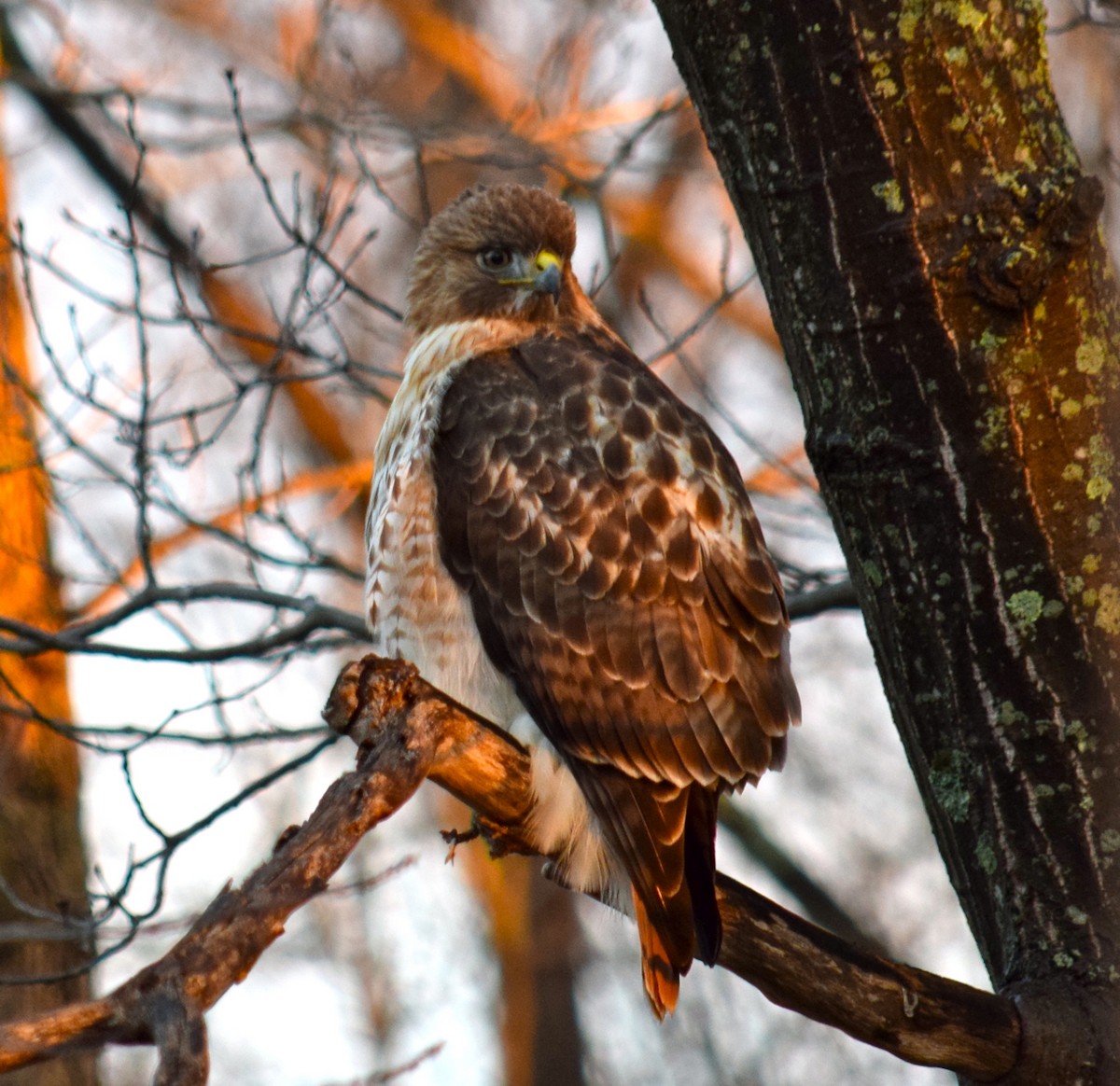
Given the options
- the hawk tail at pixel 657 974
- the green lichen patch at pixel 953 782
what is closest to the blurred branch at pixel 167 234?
the hawk tail at pixel 657 974

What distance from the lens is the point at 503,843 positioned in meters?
3.18

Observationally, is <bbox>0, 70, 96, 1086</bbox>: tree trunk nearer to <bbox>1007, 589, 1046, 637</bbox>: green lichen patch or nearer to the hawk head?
the hawk head

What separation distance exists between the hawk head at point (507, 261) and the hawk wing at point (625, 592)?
0.63 meters

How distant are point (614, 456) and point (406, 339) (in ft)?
4.67

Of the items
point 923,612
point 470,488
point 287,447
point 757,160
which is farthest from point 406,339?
point 287,447

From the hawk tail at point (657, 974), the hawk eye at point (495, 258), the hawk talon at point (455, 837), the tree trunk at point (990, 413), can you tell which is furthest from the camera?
the hawk eye at point (495, 258)

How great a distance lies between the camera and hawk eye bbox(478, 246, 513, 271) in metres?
4.33

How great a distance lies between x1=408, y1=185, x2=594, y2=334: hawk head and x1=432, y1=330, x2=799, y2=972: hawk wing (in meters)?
0.63

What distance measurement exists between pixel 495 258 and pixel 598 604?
1.37 metres

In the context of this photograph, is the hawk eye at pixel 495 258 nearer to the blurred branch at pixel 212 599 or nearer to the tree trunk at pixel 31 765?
the blurred branch at pixel 212 599

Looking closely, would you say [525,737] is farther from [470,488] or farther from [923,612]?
[923,612]

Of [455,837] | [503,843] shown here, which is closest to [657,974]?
[503,843]

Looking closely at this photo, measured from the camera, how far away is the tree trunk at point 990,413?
106 inches

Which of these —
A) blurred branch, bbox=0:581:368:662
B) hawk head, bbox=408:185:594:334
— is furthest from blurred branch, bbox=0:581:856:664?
hawk head, bbox=408:185:594:334
